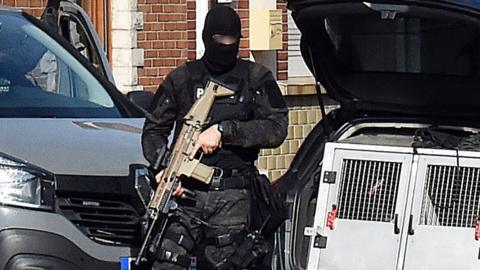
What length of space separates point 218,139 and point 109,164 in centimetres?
61

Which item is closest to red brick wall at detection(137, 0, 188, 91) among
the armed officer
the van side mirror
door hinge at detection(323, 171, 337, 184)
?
the van side mirror

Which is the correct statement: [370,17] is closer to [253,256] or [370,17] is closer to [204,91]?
[204,91]

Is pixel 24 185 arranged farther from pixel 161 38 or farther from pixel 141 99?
pixel 161 38

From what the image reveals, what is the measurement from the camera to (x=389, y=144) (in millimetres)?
5887

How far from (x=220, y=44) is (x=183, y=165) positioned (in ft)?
2.16

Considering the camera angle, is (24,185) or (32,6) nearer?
(24,185)

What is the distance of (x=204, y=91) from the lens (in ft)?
19.9

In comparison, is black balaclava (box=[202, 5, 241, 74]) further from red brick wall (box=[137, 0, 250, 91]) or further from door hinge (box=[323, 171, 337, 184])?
red brick wall (box=[137, 0, 250, 91])

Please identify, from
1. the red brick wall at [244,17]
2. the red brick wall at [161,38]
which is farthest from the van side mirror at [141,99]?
the red brick wall at [244,17]

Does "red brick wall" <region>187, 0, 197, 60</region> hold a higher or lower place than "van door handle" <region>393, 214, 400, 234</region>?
higher

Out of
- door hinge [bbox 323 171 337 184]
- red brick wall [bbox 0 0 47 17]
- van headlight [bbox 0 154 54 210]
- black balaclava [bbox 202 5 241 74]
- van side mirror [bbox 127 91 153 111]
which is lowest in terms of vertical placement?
van headlight [bbox 0 154 54 210]

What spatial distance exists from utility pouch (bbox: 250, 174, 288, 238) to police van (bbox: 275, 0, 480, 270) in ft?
0.21

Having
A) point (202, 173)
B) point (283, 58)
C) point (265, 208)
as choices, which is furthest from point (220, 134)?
point (283, 58)

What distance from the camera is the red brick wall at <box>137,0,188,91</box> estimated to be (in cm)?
1341
